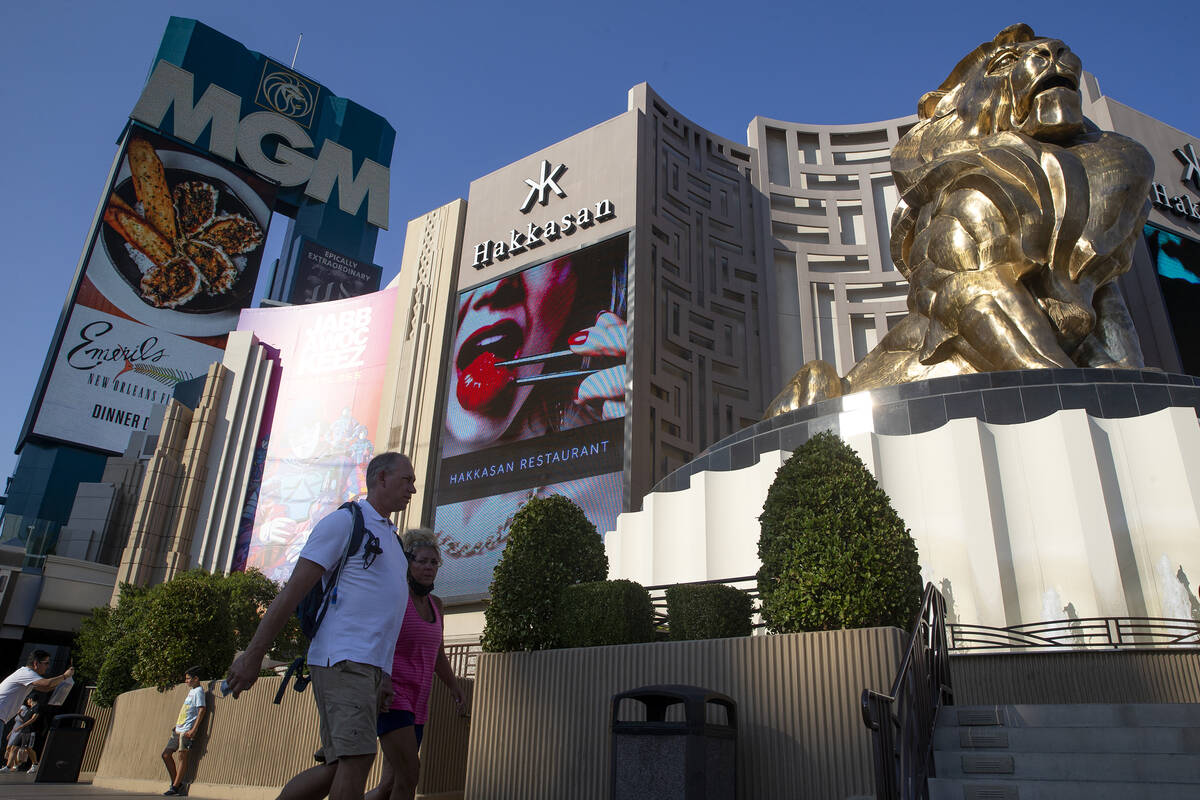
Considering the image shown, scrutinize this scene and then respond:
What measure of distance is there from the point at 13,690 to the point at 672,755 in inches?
224

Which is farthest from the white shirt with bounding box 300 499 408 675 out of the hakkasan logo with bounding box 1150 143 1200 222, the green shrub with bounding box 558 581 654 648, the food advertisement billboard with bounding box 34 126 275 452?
the food advertisement billboard with bounding box 34 126 275 452

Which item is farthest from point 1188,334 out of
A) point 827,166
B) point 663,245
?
point 663,245

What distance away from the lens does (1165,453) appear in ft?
28.7

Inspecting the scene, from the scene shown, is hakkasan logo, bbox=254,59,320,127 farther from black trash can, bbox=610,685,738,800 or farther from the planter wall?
black trash can, bbox=610,685,738,800

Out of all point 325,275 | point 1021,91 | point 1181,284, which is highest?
point 325,275

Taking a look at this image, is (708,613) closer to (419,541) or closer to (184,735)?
(419,541)

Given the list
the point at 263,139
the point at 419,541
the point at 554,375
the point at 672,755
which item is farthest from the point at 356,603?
the point at 263,139

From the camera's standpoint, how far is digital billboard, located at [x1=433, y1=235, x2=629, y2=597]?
1970 centimetres

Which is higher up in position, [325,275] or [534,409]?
[325,275]

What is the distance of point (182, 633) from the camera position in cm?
1108

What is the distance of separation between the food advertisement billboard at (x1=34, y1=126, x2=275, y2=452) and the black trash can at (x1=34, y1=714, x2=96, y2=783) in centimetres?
3049

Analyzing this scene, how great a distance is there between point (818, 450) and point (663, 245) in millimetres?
17466

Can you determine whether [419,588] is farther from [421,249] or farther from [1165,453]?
[421,249]

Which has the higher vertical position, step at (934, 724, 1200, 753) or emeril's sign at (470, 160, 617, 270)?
emeril's sign at (470, 160, 617, 270)
